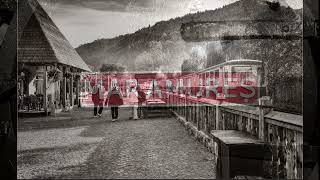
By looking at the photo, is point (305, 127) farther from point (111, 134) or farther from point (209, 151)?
point (111, 134)

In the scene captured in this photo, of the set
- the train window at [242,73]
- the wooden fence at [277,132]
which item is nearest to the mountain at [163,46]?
the train window at [242,73]

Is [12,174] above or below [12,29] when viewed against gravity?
below

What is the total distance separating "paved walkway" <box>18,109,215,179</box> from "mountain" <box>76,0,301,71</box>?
11.3 metres

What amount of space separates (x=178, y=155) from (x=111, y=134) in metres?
3.70

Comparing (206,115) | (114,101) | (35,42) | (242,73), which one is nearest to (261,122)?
(206,115)

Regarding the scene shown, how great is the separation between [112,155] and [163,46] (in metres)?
60.8

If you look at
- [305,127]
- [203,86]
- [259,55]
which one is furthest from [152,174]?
[259,55]

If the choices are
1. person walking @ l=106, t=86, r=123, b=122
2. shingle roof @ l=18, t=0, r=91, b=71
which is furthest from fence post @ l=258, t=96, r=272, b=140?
shingle roof @ l=18, t=0, r=91, b=71

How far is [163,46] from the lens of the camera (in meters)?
67.1

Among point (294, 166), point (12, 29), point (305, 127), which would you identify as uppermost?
point (12, 29)

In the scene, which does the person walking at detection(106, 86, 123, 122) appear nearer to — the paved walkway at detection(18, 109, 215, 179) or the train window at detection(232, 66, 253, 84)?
the paved walkway at detection(18, 109, 215, 179)

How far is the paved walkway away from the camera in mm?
5668

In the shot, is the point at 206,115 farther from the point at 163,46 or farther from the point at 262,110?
the point at 163,46

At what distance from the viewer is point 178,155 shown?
280 inches
